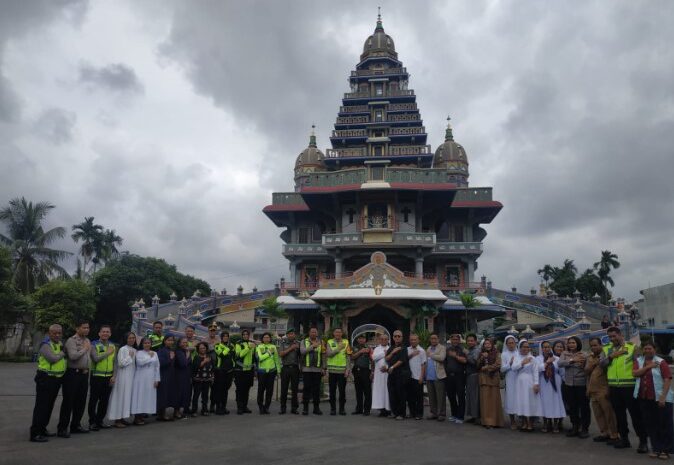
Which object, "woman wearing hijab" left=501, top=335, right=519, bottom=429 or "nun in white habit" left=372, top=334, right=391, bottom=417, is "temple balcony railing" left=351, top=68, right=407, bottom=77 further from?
"woman wearing hijab" left=501, top=335, right=519, bottom=429

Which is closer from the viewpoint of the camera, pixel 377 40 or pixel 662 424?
pixel 662 424

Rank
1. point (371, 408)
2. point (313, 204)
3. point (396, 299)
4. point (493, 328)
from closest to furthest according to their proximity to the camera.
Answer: point (371, 408), point (396, 299), point (493, 328), point (313, 204)

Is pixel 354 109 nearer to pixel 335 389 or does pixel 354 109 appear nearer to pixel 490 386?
pixel 335 389

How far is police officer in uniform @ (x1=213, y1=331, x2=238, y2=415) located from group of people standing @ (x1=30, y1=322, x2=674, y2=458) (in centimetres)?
2

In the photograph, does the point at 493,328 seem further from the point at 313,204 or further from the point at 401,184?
the point at 313,204

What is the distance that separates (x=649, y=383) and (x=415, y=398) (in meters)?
4.26

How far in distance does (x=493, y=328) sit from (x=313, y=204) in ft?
48.7

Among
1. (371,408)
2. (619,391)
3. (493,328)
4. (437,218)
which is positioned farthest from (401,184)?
(619,391)

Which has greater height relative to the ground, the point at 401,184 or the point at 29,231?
the point at 401,184

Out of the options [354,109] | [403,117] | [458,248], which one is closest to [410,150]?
[403,117]

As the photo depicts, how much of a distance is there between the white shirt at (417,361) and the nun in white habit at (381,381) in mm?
522

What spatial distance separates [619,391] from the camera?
24.5 feet

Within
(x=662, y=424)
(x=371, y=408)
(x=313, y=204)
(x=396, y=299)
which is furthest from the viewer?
(x=313, y=204)

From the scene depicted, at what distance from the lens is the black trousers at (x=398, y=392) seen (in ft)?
32.4
